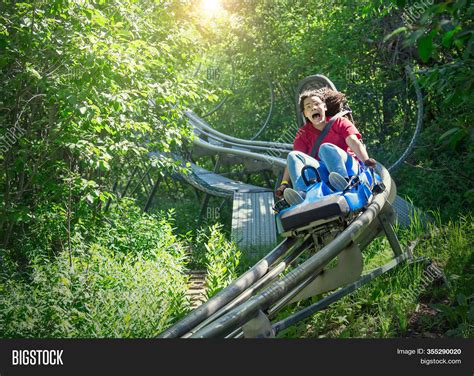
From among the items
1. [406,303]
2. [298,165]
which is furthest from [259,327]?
[406,303]

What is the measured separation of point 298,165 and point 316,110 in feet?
2.68

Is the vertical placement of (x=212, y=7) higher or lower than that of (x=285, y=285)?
higher

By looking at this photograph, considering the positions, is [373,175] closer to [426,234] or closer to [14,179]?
[426,234]

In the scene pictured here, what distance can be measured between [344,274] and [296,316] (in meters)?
0.53

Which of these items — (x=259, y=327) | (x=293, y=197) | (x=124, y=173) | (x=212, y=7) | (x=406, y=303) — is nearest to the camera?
(x=259, y=327)

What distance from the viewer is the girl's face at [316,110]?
555 cm

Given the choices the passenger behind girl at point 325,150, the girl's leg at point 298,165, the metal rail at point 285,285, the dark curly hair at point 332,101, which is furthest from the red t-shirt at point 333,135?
the metal rail at point 285,285

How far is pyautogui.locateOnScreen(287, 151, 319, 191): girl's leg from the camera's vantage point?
484 cm

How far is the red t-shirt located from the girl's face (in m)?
0.07

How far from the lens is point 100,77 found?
5535 millimetres

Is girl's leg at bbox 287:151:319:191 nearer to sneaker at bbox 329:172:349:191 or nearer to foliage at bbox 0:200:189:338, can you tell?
sneaker at bbox 329:172:349:191

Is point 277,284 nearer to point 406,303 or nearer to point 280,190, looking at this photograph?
point 280,190

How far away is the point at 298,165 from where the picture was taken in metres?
4.91

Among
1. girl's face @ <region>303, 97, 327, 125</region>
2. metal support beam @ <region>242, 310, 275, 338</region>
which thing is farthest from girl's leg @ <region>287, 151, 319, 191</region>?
metal support beam @ <region>242, 310, 275, 338</region>
